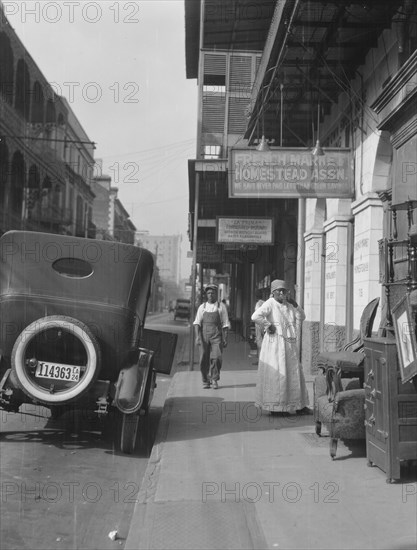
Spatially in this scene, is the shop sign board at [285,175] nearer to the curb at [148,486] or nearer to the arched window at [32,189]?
the curb at [148,486]

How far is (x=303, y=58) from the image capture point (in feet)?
34.1

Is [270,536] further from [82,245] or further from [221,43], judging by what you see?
[221,43]

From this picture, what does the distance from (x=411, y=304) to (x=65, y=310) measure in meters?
3.62

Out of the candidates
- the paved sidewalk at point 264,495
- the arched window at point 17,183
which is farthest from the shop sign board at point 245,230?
the arched window at point 17,183

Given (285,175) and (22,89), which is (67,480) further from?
(22,89)

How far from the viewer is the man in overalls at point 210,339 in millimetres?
10430

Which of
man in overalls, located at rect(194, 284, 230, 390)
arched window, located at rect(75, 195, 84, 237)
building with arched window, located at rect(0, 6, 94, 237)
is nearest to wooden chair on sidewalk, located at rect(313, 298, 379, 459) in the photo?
man in overalls, located at rect(194, 284, 230, 390)

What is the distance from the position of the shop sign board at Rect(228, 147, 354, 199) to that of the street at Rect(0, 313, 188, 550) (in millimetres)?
4332

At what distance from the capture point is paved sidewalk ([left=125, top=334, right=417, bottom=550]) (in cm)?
361

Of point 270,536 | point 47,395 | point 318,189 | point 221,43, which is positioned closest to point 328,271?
point 318,189

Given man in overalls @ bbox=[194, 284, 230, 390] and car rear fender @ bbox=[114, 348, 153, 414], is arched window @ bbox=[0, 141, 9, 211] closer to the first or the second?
man in overalls @ bbox=[194, 284, 230, 390]

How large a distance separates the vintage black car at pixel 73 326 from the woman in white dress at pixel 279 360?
1.65 metres

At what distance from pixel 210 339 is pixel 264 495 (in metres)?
6.16

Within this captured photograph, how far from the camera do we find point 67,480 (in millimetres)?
5234
